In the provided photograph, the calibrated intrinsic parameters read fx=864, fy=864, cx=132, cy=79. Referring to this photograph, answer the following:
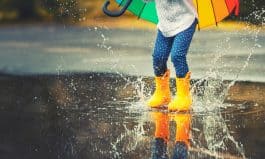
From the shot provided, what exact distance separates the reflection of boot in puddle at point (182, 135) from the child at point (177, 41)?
223mm

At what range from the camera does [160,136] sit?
6055mm

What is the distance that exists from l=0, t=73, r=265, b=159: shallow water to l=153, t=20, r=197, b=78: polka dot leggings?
0.38 meters

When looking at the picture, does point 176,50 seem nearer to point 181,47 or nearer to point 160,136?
point 181,47

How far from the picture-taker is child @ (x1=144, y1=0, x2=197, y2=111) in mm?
6781

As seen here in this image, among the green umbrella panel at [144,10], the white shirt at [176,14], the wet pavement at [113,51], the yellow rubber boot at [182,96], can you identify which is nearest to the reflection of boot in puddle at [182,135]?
the yellow rubber boot at [182,96]

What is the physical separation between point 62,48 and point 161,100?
14.5 ft

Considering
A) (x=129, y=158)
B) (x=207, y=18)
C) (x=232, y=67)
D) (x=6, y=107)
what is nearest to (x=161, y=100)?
(x=207, y=18)

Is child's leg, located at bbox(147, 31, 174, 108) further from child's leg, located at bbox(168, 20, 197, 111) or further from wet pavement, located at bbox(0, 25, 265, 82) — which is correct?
wet pavement, located at bbox(0, 25, 265, 82)

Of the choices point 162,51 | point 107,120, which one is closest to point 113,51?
point 162,51

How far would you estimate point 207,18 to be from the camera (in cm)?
711

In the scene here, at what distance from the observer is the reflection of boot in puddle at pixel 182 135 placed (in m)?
5.50

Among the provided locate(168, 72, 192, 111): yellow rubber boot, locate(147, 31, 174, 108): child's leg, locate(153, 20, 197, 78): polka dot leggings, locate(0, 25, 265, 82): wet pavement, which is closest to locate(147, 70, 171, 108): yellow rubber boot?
locate(147, 31, 174, 108): child's leg

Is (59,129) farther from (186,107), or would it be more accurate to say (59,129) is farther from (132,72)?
(132,72)

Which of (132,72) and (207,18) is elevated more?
(207,18)
